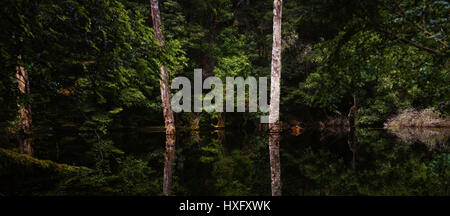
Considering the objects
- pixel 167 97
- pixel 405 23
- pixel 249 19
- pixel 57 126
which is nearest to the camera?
pixel 405 23

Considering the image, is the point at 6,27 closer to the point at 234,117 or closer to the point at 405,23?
the point at 405,23

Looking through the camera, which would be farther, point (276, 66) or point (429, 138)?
point (276, 66)

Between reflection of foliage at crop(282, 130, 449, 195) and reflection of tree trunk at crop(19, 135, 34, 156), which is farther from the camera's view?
reflection of tree trunk at crop(19, 135, 34, 156)

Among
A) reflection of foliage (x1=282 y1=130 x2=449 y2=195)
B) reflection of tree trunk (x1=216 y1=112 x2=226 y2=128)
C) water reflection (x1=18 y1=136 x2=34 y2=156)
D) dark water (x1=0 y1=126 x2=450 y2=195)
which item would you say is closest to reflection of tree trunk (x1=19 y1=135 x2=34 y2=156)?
water reflection (x1=18 y1=136 x2=34 y2=156)

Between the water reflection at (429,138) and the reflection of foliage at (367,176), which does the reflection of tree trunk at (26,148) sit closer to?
the reflection of foliage at (367,176)

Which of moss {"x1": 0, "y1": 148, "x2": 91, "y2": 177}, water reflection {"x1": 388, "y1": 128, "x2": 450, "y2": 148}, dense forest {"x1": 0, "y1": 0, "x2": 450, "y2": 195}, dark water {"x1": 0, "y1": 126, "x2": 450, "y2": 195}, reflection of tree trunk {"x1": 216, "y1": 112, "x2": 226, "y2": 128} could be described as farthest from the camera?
reflection of tree trunk {"x1": 216, "y1": 112, "x2": 226, "y2": 128}

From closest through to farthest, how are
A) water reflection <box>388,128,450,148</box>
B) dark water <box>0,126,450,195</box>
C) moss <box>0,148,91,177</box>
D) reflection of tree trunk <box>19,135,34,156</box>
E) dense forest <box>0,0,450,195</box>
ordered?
dense forest <box>0,0,450,195</box>
dark water <box>0,126,450,195</box>
moss <box>0,148,91,177</box>
reflection of tree trunk <box>19,135,34,156</box>
water reflection <box>388,128,450,148</box>

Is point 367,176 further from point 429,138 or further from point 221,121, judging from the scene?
point 221,121

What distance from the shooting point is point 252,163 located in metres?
5.19

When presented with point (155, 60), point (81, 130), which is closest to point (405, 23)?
point (155, 60)

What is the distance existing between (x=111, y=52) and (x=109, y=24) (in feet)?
1.31

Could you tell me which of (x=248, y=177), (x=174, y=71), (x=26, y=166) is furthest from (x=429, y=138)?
(x=26, y=166)

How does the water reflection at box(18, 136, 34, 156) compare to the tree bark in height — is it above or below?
below

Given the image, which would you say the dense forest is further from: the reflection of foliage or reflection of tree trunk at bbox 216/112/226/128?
reflection of tree trunk at bbox 216/112/226/128
